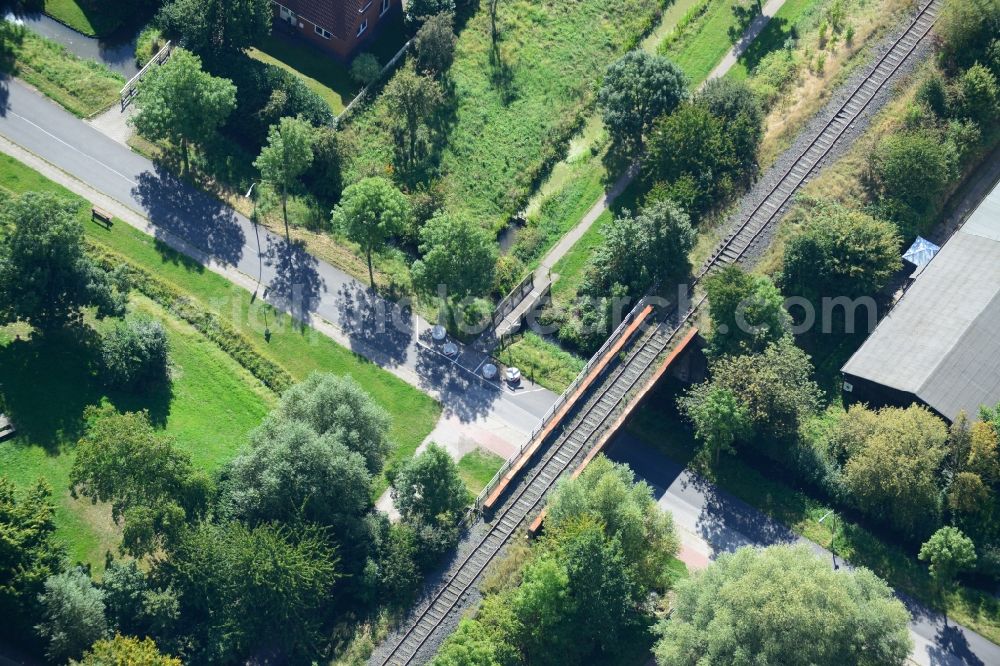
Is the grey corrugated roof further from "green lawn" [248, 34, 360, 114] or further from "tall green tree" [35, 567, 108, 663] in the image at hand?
"tall green tree" [35, 567, 108, 663]

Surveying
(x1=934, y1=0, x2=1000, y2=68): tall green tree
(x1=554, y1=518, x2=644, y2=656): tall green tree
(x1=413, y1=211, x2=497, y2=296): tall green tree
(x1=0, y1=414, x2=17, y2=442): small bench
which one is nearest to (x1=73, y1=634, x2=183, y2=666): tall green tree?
(x1=0, y1=414, x2=17, y2=442): small bench

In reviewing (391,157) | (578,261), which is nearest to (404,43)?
(391,157)

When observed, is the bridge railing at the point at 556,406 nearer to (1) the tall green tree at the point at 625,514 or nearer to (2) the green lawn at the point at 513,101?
(1) the tall green tree at the point at 625,514

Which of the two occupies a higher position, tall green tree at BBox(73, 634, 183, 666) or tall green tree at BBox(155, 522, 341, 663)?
tall green tree at BBox(155, 522, 341, 663)

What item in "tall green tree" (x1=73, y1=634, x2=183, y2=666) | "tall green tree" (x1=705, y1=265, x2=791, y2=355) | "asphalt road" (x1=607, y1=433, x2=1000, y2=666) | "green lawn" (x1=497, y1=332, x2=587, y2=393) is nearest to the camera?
"tall green tree" (x1=73, y1=634, x2=183, y2=666)

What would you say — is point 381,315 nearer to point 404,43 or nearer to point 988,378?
point 404,43

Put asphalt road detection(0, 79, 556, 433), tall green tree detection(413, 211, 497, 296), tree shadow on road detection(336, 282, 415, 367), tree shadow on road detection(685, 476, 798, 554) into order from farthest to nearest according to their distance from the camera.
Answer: tree shadow on road detection(336, 282, 415, 367) → asphalt road detection(0, 79, 556, 433) → tall green tree detection(413, 211, 497, 296) → tree shadow on road detection(685, 476, 798, 554)

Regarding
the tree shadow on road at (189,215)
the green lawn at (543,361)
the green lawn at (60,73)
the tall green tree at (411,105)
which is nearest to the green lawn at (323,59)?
the tall green tree at (411,105)
